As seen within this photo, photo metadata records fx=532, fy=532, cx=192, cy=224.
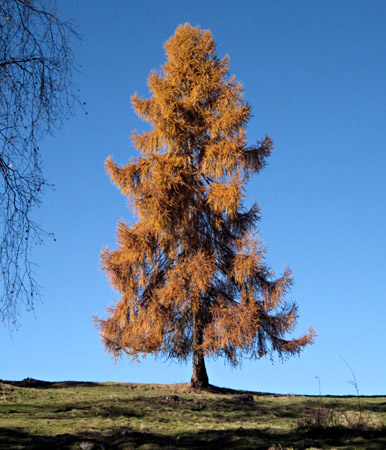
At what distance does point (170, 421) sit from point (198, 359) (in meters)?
5.29

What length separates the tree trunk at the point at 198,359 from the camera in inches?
589

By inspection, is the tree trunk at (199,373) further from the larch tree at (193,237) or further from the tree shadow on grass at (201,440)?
the tree shadow on grass at (201,440)

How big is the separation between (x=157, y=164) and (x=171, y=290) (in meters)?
3.80

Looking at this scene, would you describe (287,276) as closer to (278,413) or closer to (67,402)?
(278,413)

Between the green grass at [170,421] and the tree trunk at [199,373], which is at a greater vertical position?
the tree trunk at [199,373]

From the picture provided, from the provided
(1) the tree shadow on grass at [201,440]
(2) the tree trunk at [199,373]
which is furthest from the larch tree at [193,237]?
(1) the tree shadow on grass at [201,440]

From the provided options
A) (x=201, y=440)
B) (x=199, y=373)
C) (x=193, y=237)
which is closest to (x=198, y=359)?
A: (x=199, y=373)

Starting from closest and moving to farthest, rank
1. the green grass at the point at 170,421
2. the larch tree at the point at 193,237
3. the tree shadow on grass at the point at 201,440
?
the tree shadow on grass at the point at 201,440
the green grass at the point at 170,421
the larch tree at the point at 193,237

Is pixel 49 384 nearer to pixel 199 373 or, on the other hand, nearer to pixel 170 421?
pixel 199 373

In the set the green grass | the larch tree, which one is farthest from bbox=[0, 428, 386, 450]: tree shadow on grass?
the larch tree

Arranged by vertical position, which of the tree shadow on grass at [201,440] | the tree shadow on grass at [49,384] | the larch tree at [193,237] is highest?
the larch tree at [193,237]

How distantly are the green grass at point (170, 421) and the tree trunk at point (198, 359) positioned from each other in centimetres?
43

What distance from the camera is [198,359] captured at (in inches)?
596

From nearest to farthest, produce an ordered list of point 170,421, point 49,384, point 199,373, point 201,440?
point 201,440, point 170,421, point 199,373, point 49,384
